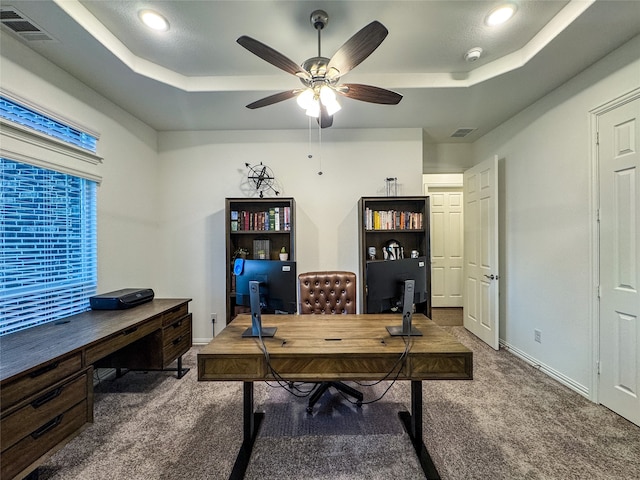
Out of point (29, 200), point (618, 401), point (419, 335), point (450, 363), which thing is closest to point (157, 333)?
point (29, 200)

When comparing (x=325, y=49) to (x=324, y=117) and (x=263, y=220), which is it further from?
(x=263, y=220)

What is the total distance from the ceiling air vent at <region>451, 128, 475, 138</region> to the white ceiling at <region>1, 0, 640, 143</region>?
40 cm

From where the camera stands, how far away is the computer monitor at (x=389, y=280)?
5.19ft

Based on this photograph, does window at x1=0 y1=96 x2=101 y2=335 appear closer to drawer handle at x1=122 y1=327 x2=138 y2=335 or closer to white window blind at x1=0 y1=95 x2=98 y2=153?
white window blind at x1=0 y1=95 x2=98 y2=153

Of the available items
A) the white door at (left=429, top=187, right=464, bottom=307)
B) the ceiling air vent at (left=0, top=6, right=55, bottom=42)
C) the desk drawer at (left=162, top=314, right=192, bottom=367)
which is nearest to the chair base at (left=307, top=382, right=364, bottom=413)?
the desk drawer at (left=162, top=314, right=192, bottom=367)

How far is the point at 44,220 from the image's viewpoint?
6.86 feet

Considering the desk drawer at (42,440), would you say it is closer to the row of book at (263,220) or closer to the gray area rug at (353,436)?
the gray area rug at (353,436)

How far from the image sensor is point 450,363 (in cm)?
135

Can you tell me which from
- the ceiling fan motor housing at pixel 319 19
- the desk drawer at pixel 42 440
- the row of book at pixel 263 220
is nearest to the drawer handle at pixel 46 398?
the desk drawer at pixel 42 440

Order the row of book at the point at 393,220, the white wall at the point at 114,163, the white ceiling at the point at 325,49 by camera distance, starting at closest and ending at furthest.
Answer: the white ceiling at the point at 325,49, the white wall at the point at 114,163, the row of book at the point at 393,220

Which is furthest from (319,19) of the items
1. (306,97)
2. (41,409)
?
(41,409)

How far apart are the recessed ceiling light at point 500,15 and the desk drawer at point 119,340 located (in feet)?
11.1

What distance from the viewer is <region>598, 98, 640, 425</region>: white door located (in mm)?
1924

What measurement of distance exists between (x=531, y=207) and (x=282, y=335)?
2923 mm
